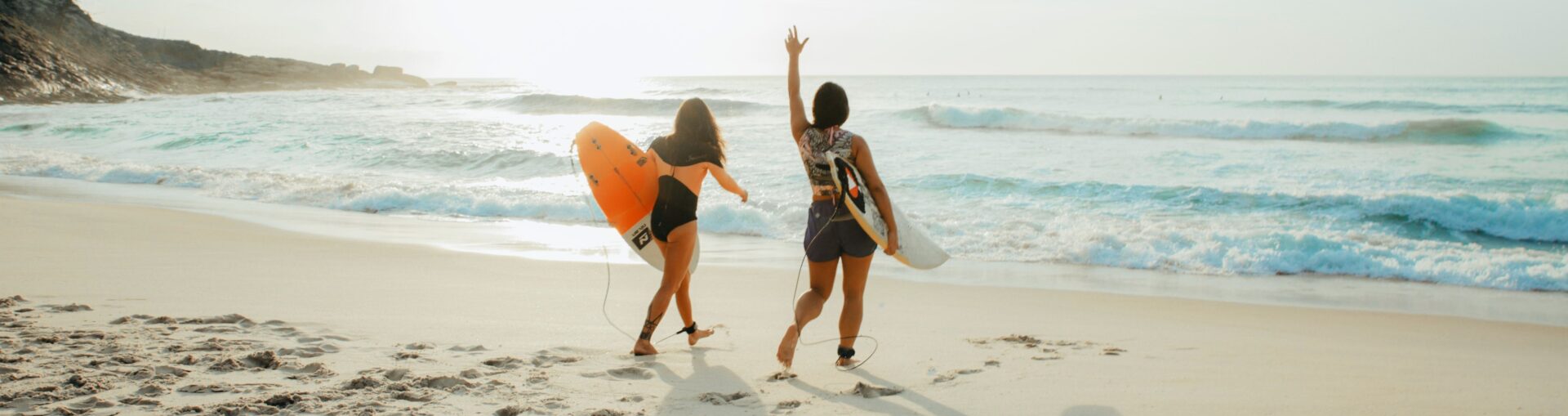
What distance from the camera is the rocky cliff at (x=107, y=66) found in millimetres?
41062

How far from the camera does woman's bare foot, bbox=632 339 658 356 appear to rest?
4512 millimetres

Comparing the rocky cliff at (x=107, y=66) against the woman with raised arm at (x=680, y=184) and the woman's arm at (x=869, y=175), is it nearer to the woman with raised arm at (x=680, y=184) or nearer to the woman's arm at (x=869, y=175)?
the woman with raised arm at (x=680, y=184)

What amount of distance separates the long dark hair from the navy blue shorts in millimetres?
634

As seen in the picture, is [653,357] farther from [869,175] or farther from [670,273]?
[869,175]

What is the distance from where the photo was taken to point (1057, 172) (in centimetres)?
1488

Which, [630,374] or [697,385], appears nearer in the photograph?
[697,385]

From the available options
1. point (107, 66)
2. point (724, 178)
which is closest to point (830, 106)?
point (724, 178)

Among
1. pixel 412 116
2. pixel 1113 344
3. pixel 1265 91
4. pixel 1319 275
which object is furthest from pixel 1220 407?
pixel 1265 91

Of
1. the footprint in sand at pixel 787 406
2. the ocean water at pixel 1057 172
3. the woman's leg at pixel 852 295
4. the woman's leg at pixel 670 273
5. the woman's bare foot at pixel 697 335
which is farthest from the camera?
the ocean water at pixel 1057 172

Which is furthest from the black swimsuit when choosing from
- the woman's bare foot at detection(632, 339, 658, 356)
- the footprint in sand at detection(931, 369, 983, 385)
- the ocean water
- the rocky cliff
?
the rocky cliff

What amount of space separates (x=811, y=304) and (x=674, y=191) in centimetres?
81

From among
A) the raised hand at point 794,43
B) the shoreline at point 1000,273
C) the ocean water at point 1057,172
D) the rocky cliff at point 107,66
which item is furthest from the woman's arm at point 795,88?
the rocky cliff at point 107,66

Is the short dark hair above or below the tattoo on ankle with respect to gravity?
above

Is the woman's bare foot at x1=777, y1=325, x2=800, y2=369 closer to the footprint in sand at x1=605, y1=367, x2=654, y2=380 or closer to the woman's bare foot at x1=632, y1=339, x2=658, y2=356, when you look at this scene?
the footprint in sand at x1=605, y1=367, x2=654, y2=380
